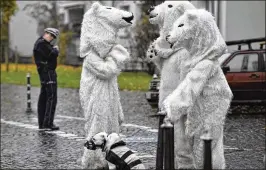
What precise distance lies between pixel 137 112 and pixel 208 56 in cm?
1154

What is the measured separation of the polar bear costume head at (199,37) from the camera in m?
7.00

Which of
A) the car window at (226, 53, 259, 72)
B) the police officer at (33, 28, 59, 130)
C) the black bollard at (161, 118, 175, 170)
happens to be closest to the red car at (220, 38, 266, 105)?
the car window at (226, 53, 259, 72)

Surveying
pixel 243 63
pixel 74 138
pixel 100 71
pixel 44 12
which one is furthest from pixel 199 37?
pixel 44 12

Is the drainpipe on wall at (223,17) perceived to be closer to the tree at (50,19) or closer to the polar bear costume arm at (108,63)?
the tree at (50,19)

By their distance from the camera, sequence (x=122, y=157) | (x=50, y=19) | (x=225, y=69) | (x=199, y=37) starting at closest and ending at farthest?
1. (x=122, y=157)
2. (x=199, y=37)
3. (x=225, y=69)
4. (x=50, y=19)

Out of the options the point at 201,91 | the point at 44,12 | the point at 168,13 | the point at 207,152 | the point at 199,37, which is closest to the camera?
the point at 207,152

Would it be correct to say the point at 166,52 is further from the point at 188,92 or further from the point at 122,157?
the point at 122,157

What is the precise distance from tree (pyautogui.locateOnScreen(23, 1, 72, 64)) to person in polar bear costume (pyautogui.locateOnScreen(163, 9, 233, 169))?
38.4 m

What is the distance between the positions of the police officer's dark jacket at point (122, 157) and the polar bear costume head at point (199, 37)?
1210 millimetres

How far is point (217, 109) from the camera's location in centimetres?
698

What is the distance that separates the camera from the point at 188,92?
22.2 ft

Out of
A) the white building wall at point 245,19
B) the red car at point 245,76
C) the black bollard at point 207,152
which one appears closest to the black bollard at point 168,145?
the black bollard at point 207,152

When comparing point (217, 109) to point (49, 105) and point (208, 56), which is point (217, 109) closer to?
point (208, 56)

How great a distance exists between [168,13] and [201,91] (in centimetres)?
246
